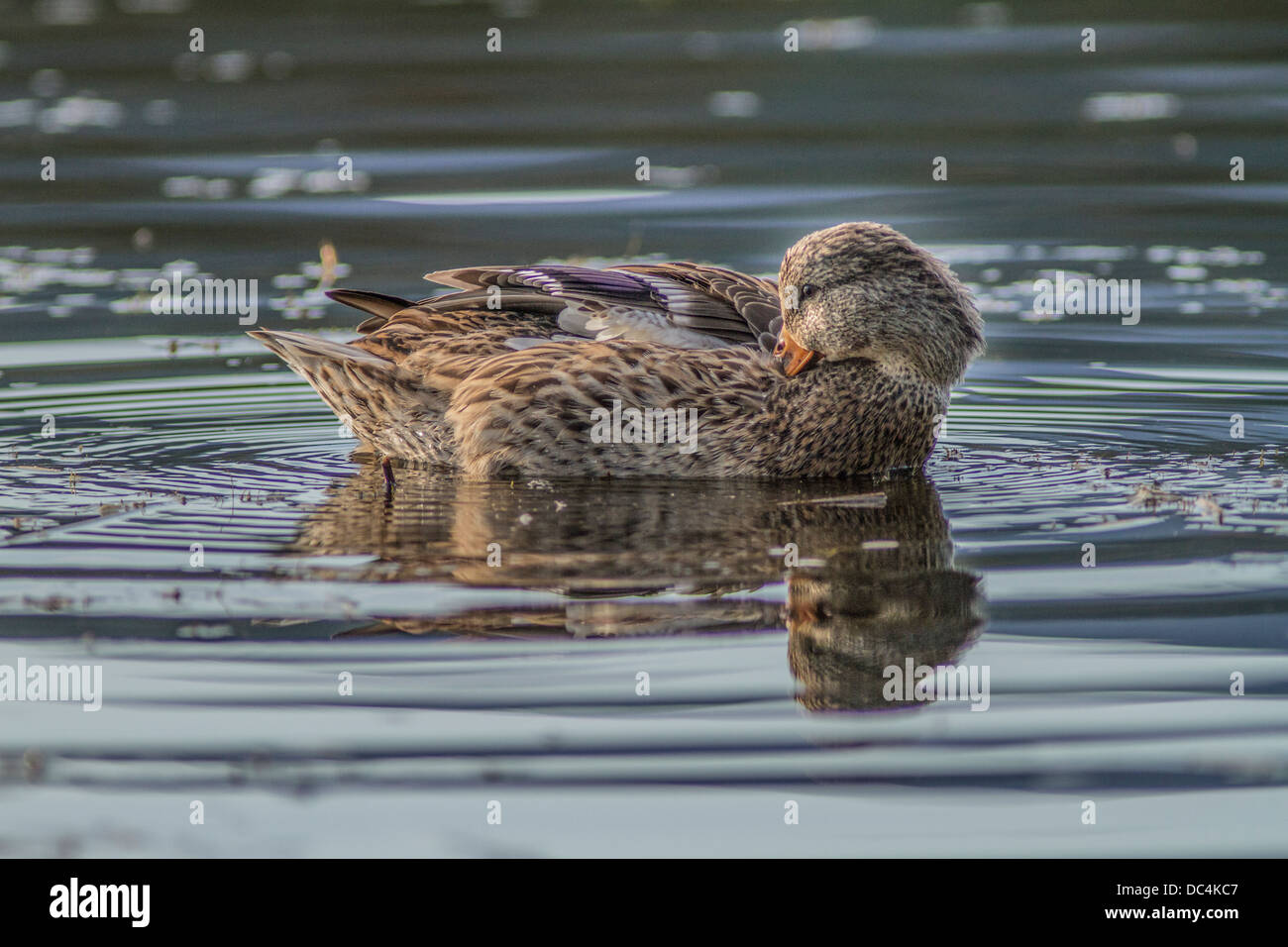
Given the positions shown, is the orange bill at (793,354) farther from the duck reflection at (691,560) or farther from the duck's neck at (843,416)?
the duck reflection at (691,560)

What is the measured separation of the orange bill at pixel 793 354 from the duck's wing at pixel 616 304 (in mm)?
206

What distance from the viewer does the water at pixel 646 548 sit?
544cm

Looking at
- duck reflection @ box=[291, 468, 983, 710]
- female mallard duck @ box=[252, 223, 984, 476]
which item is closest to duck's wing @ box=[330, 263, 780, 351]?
female mallard duck @ box=[252, 223, 984, 476]

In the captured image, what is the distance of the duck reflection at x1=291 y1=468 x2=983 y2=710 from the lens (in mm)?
6699

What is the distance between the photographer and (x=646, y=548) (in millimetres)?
7723

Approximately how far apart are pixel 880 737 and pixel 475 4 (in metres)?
20.4

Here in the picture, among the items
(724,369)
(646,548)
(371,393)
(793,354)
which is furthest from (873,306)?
(371,393)

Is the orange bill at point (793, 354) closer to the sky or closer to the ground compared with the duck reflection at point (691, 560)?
closer to the sky

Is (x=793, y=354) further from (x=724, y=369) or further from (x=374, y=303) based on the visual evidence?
(x=374, y=303)

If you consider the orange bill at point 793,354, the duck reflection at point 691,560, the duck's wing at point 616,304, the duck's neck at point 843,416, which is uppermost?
the duck's wing at point 616,304

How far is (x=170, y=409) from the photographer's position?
10.7 metres

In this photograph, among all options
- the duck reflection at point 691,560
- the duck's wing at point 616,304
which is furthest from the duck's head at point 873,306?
the duck reflection at point 691,560

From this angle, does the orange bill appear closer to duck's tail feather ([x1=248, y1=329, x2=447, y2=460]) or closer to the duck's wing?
the duck's wing

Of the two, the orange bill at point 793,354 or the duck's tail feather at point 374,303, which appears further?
the duck's tail feather at point 374,303
